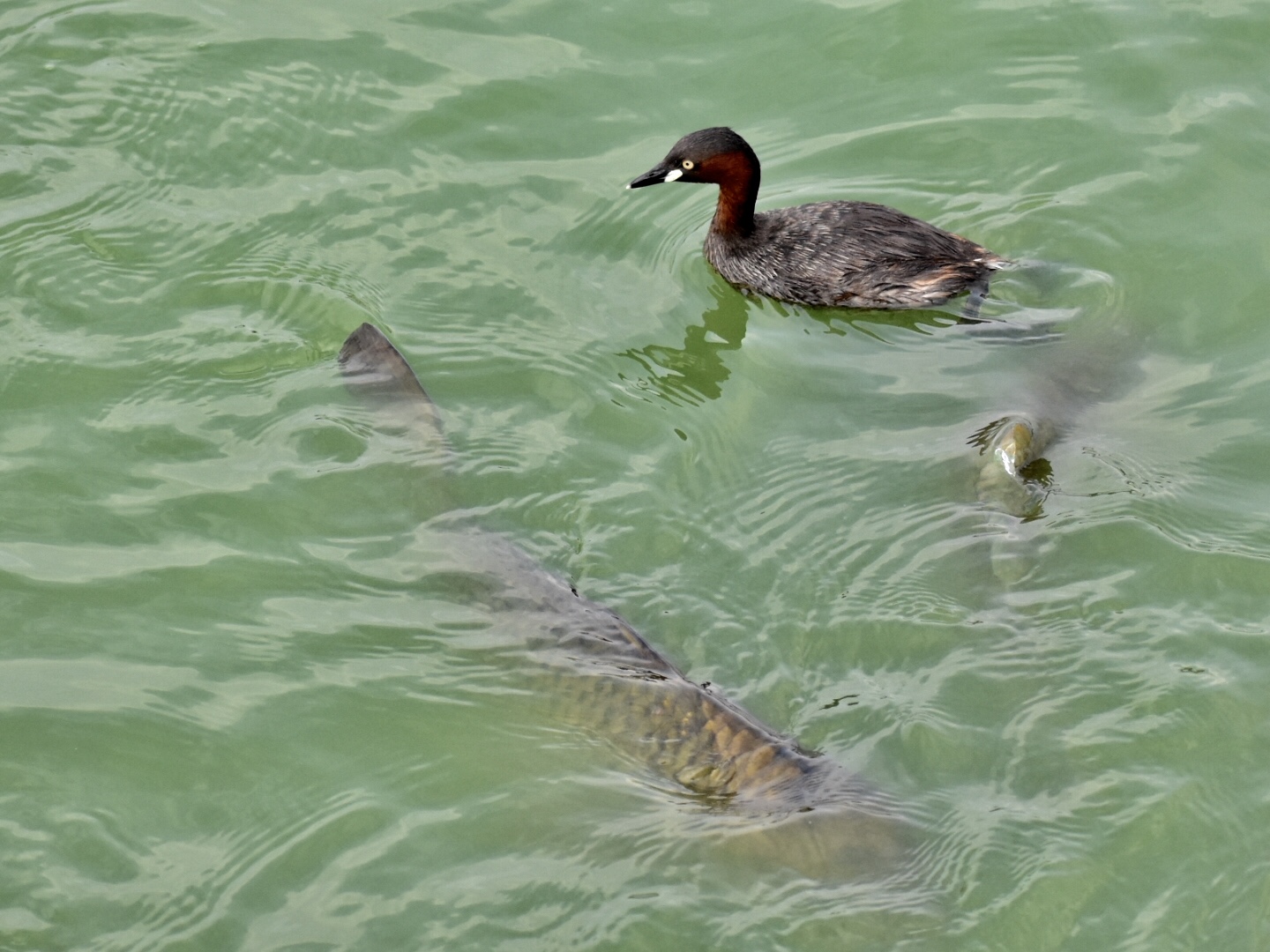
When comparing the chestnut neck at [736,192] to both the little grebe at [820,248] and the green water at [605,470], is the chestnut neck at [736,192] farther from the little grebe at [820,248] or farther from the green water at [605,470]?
the green water at [605,470]

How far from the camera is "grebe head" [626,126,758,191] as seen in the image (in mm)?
7484

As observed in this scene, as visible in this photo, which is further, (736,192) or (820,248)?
(736,192)

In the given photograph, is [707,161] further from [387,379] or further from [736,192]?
[387,379]

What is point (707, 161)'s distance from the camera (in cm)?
752

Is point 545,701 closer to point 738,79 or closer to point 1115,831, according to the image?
point 1115,831

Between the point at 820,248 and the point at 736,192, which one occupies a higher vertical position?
the point at 736,192

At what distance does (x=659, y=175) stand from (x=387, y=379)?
187 centimetres

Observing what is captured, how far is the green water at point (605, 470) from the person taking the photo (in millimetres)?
4914

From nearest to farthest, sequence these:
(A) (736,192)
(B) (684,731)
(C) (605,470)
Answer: (B) (684,731), (C) (605,470), (A) (736,192)

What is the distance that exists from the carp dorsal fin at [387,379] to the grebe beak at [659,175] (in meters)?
1.60

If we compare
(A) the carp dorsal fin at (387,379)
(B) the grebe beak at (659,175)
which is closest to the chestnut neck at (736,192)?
(B) the grebe beak at (659,175)

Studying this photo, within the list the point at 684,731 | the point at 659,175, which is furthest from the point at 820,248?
the point at 684,731

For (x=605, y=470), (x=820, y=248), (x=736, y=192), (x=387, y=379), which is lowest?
(x=605, y=470)

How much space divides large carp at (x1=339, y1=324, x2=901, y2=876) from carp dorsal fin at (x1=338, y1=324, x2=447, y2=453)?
0.81 m
